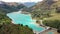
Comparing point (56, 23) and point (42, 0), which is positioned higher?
point (42, 0)

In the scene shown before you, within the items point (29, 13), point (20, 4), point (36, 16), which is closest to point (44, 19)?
point (36, 16)

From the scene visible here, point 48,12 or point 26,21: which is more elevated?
point 48,12

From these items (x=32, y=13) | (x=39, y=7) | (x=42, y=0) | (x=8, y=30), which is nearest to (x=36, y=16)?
(x=32, y=13)

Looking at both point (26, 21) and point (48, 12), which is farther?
point (48, 12)

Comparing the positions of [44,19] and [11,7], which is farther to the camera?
[11,7]

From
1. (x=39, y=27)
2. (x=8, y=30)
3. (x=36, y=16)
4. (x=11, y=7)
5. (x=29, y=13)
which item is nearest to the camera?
(x=8, y=30)

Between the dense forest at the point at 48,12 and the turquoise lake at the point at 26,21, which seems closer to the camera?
the turquoise lake at the point at 26,21

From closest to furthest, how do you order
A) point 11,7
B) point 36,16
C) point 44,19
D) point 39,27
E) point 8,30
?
1. point 8,30
2. point 39,27
3. point 44,19
4. point 36,16
5. point 11,7

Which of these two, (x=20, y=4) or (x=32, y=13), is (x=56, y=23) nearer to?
(x=32, y=13)

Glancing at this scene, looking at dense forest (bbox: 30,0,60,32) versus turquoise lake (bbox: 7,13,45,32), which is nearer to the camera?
turquoise lake (bbox: 7,13,45,32)
